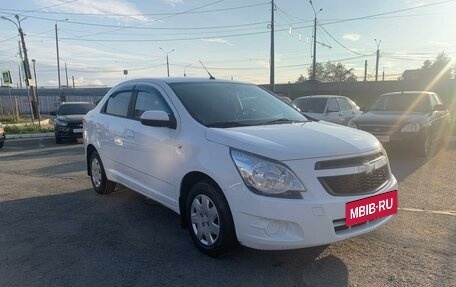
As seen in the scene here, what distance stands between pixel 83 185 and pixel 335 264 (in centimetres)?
492

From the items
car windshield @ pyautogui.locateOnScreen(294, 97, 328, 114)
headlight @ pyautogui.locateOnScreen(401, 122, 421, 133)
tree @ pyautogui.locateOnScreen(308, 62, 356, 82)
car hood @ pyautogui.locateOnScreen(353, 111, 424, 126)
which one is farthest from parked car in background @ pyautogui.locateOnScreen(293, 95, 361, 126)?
tree @ pyautogui.locateOnScreen(308, 62, 356, 82)

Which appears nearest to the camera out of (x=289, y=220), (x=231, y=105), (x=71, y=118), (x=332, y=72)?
(x=289, y=220)

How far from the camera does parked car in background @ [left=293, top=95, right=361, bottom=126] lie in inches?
492

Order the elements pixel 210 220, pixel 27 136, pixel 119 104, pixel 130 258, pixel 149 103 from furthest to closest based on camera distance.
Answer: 1. pixel 27 136
2. pixel 119 104
3. pixel 149 103
4. pixel 130 258
5. pixel 210 220

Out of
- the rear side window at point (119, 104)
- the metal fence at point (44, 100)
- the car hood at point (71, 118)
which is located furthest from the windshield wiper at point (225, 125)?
the metal fence at point (44, 100)

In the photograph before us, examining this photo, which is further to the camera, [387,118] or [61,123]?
[61,123]

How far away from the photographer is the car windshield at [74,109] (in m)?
16.0

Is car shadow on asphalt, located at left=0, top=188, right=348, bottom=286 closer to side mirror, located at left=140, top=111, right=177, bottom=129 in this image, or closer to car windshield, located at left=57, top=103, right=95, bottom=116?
side mirror, located at left=140, top=111, right=177, bottom=129

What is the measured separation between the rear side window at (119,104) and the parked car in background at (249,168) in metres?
0.31

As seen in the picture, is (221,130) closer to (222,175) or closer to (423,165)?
(222,175)

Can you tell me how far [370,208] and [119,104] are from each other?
363 centimetres

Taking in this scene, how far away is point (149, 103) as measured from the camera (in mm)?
4785

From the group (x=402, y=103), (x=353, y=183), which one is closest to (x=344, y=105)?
(x=402, y=103)

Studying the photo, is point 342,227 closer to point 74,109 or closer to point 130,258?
point 130,258
